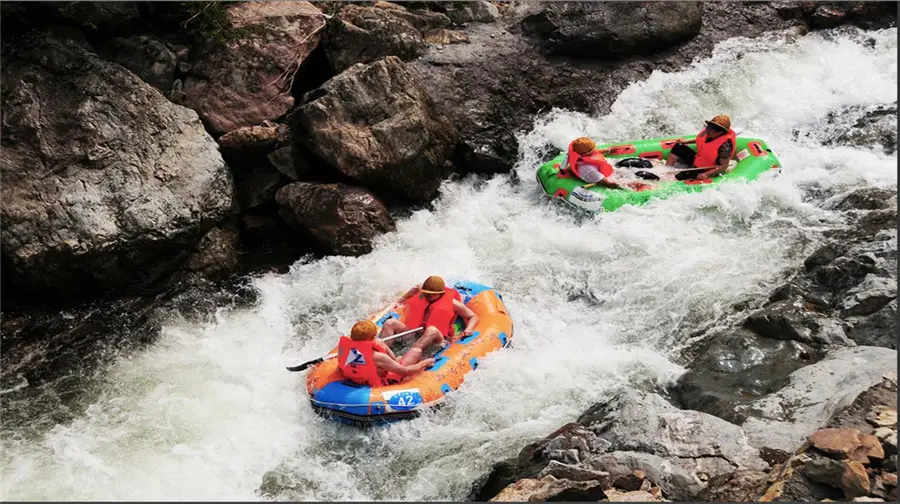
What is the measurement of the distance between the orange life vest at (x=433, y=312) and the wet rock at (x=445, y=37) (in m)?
5.69

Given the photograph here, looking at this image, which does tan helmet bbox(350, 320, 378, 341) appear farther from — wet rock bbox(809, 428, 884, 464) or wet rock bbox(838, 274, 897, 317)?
wet rock bbox(838, 274, 897, 317)

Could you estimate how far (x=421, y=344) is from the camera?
24.9ft

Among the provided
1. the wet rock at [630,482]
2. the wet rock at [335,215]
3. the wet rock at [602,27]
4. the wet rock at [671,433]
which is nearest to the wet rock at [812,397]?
the wet rock at [671,433]

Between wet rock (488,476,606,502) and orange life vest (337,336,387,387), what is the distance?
6.01ft

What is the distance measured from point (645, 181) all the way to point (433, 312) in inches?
154

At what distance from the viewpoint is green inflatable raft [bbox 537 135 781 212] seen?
9.79 metres

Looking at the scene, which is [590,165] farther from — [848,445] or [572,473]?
[848,445]

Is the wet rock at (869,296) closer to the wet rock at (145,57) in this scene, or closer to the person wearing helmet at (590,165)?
the person wearing helmet at (590,165)

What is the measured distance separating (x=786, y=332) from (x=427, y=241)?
14.5 feet

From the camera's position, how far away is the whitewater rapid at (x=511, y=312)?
21.1 feet

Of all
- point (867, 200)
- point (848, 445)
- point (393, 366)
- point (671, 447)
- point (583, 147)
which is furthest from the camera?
point (583, 147)

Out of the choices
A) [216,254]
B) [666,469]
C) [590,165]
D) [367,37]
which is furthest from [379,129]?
[666,469]

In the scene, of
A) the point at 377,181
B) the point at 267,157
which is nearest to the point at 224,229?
the point at 267,157

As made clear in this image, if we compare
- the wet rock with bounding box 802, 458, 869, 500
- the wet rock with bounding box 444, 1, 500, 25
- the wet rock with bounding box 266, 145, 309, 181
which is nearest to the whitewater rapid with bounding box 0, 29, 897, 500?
the wet rock with bounding box 266, 145, 309, 181
